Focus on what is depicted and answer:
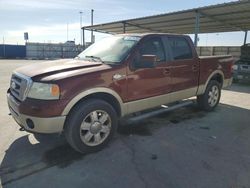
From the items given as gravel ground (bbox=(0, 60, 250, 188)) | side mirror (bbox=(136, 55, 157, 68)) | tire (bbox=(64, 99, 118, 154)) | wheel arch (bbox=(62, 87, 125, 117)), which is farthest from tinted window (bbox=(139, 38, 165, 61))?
gravel ground (bbox=(0, 60, 250, 188))

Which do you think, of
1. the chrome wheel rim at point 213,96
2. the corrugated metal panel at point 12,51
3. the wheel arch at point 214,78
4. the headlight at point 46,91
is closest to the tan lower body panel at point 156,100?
the wheel arch at point 214,78

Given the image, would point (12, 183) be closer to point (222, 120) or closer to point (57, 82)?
point (57, 82)

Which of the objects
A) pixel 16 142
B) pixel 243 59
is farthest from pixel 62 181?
pixel 243 59

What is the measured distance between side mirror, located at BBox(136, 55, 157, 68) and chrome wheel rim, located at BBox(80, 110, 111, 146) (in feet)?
3.55

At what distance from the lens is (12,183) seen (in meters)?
3.16

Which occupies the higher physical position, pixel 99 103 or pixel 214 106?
pixel 99 103

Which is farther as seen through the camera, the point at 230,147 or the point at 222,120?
the point at 222,120

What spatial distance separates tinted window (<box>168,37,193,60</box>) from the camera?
214 inches

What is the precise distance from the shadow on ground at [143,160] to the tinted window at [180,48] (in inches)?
62.6

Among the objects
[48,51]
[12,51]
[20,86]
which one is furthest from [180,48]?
[12,51]

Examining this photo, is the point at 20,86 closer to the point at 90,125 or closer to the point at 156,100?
the point at 90,125

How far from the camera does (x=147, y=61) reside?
4340 millimetres

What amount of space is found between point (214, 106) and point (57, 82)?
4920mm

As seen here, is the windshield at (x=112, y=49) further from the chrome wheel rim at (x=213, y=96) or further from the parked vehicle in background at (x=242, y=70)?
the parked vehicle in background at (x=242, y=70)
